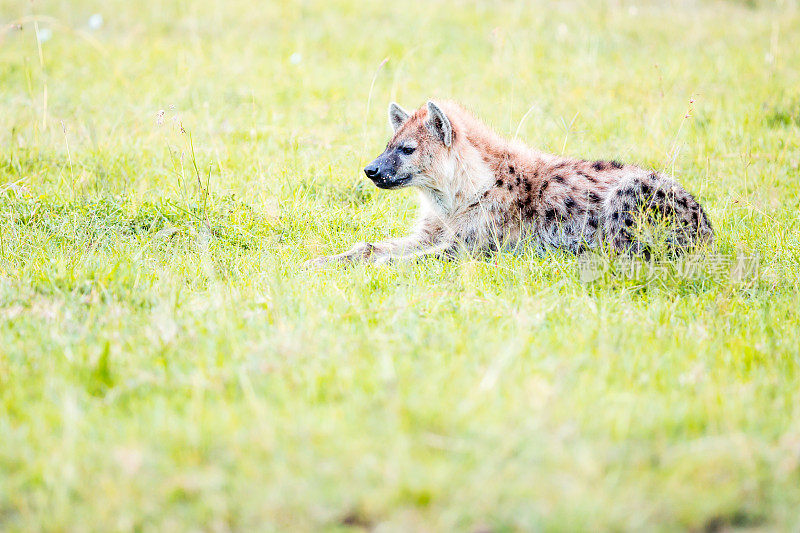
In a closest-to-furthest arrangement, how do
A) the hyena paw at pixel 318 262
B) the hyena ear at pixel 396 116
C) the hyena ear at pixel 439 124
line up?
the hyena paw at pixel 318 262, the hyena ear at pixel 439 124, the hyena ear at pixel 396 116

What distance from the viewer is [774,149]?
576cm

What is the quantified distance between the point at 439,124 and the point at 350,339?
1.97 m

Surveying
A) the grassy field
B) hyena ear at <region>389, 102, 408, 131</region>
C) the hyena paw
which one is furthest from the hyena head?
the hyena paw

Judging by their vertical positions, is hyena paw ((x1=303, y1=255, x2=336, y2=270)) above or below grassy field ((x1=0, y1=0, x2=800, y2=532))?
below

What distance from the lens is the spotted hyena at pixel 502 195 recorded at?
3986mm

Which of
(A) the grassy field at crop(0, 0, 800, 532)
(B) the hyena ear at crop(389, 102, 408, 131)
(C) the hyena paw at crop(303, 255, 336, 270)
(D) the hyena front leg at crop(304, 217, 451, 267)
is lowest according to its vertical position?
(D) the hyena front leg at crop(304, 217, 451, 267)

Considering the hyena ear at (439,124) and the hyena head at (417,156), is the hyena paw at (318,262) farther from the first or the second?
the hyena ear at (439,124)

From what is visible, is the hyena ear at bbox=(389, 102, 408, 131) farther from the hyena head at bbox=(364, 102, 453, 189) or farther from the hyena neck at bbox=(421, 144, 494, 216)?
the hyena neck at bbox=(421, 144, 494, 216)

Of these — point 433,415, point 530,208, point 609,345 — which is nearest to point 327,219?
point 530,208

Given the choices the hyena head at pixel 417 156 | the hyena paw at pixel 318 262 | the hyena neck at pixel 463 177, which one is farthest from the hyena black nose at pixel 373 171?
the hyena paw at pixel 318 262

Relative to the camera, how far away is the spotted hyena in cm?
399

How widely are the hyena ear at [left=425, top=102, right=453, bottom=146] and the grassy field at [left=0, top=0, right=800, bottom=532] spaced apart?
68 centimetres

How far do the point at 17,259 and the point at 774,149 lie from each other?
5.05 metres

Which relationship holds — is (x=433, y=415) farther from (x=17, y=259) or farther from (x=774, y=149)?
(x=774, y=149)
